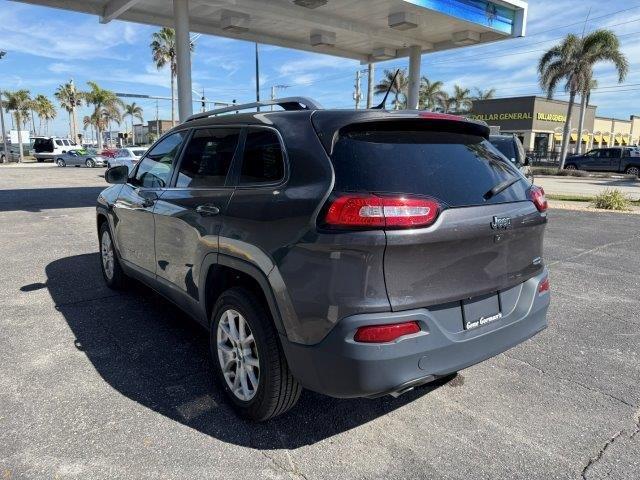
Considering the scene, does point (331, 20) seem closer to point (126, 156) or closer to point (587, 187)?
point (587, 187)

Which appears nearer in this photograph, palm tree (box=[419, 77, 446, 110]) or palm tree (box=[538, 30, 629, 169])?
palm tree (box=[538, 30, 629, 169])

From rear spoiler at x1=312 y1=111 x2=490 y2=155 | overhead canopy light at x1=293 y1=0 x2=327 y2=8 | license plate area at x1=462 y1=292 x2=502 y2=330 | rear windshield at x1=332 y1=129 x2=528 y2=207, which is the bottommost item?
license plate area at x1=462 y1=292 x2=502 y2=330

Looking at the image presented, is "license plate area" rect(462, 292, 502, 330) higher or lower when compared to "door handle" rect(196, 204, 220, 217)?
lower

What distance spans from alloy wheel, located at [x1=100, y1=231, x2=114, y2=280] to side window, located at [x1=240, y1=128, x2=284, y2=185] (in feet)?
9.30

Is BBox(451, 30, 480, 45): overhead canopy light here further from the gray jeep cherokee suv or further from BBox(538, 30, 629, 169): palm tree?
BBox(538, 30, 629, 169): palm tree

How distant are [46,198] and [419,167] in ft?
48.5

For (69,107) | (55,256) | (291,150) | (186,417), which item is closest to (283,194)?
(291,150)

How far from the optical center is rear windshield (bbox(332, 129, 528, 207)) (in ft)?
7.90

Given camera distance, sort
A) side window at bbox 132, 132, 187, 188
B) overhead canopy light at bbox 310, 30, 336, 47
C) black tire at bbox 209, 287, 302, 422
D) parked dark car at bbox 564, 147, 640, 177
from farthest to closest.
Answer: parked dark car at bbox 564, 147, 640, 177 → overhead canopy light at bbox 310, 30, 336, 47 → side window at bbox 132, 132, 187, 188 → black tire at bbox 209, 287, 302, 422

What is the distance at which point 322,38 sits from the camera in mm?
16656

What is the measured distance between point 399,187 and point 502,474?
1571 millimetres

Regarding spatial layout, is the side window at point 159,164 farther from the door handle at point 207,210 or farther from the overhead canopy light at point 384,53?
the overhead canopy light at point 384,53

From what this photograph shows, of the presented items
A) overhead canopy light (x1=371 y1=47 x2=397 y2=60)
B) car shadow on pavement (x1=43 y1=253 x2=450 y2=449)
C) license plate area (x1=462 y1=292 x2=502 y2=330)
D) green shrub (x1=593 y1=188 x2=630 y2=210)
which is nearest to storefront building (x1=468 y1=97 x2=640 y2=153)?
overhead canopy light (x1=371 y1=47 x2=397 y2=60)

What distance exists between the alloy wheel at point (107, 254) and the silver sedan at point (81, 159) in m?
35.0
